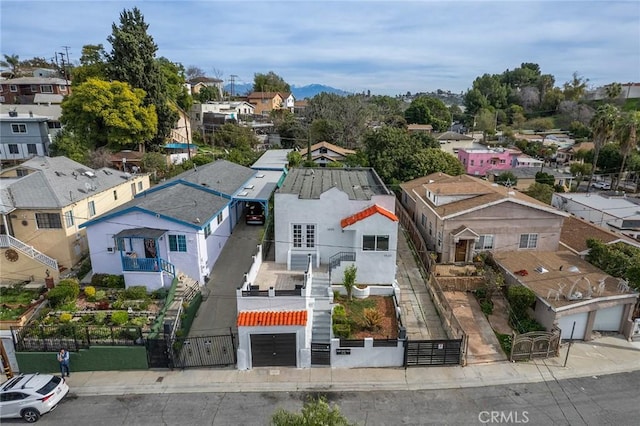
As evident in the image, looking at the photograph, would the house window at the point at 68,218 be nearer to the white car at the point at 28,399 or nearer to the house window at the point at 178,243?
the house window at the point at 178,243

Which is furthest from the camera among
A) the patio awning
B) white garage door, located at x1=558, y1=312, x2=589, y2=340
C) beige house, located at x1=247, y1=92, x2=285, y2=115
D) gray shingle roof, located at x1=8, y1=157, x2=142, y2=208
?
beige house, located at x1=247, y1=92, x2=285, y2=115

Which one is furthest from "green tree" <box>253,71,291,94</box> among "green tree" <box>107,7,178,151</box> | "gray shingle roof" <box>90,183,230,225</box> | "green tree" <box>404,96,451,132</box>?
"gray shingle roof" <box>90,183,230,225</box>

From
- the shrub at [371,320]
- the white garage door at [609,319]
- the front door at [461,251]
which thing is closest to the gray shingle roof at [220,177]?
the shrub at [371,320]

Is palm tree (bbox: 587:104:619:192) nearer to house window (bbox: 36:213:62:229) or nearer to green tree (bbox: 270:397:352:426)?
green tree (bbox: 270:397:352:426)

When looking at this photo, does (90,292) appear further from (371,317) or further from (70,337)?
(371,317)

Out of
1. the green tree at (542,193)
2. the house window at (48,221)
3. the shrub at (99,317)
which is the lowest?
the shrub at (99,317)
